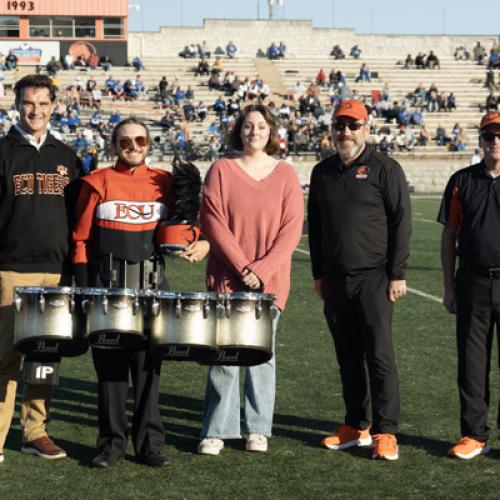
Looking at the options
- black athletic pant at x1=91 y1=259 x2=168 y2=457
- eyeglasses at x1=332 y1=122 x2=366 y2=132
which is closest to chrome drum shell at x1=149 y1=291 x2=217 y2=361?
black athletic pant at x1=91 y1=259 x2=168 y2=457

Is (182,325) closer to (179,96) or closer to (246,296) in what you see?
(246,296)

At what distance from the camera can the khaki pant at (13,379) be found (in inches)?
224

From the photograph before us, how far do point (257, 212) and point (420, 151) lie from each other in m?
37.3

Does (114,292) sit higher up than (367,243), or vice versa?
(367,243)

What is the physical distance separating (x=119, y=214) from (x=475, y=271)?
6.16ft

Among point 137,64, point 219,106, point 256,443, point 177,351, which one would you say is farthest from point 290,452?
point 137,64

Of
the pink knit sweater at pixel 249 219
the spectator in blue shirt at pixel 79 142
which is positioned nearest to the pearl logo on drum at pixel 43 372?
the pink knit sweater at pixel 249 219

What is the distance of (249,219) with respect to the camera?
5.91m

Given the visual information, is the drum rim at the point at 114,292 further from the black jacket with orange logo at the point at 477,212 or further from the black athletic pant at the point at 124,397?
Answer: the black jacket with orange logo at the point at 477,212

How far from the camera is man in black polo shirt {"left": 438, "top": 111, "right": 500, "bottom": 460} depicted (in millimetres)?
5848

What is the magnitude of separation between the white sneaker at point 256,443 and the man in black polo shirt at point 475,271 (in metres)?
0.99

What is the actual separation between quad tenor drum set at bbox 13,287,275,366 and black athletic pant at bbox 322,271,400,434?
83 cm

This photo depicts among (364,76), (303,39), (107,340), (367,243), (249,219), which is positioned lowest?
(107,340)

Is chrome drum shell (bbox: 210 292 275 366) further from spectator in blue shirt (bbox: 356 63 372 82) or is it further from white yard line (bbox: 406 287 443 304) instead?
spectator in blue shirt (bbox: 356 63 372 82)
